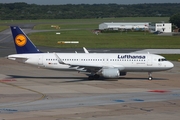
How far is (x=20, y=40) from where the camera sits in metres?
58.8

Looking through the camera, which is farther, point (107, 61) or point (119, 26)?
point (119, 26)

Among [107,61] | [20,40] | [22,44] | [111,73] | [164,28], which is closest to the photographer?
[111,73]

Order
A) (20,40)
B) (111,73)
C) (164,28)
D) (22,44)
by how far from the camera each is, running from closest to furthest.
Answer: (111,73) → (22,44) → (20,40) → (164,28)

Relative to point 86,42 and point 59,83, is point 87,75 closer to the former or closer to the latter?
point 59,83

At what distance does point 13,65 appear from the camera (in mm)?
72375

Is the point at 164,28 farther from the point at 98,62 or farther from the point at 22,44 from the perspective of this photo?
the point at 22,44

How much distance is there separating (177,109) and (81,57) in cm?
2065

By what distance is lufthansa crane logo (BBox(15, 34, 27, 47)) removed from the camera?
5862 cm

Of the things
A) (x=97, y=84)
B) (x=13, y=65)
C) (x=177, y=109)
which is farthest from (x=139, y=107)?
(x=13, y=65)

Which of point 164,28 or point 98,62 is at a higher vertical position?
point 98,62

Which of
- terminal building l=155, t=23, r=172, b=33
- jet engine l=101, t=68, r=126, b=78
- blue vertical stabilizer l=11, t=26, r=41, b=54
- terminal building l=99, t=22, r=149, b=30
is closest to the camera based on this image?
jet engine l=101, t=68, r=126, b=78

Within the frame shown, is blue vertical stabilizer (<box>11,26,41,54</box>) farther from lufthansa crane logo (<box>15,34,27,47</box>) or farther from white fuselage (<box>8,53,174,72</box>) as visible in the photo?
white fuselage (<box>8,53,174,72</box>)

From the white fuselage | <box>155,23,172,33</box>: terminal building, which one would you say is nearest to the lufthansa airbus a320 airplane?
the white fuselage

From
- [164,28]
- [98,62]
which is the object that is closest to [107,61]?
[98,62]
